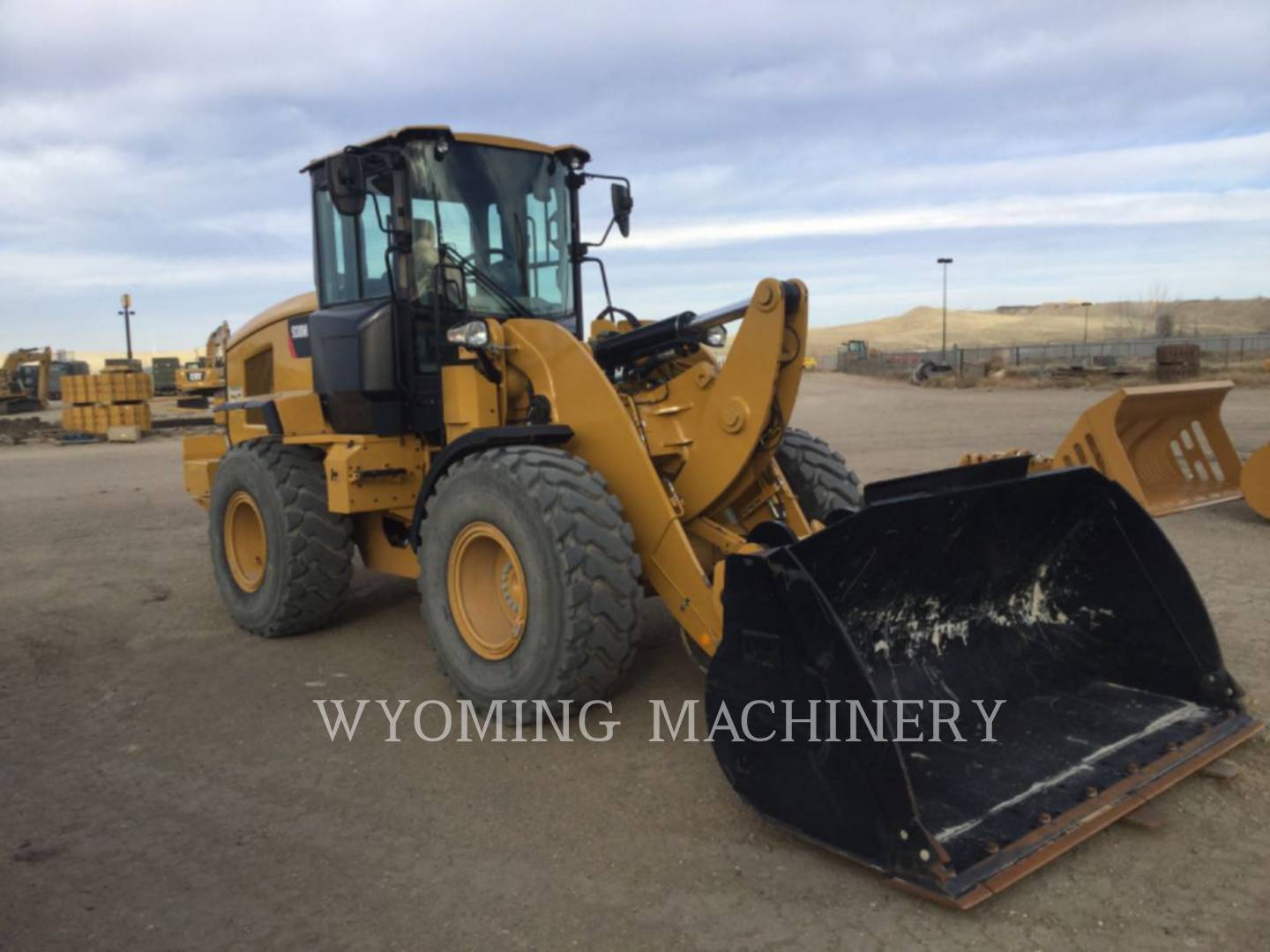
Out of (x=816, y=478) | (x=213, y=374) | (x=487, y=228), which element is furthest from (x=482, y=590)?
(x=213, y=374)

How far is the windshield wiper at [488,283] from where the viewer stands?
5.82 m

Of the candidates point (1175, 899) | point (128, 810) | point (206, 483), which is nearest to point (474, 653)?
point (128, 810)

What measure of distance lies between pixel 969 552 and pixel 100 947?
11.4 feet

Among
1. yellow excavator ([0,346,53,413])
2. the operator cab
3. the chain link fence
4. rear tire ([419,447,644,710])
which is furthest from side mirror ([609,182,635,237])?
yellow excavator ([0,346,53,413])

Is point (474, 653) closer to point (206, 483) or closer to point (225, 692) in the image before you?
point (225, 692)

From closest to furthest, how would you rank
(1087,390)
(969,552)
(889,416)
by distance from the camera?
(969,552)
(889,416)
(1087,390)

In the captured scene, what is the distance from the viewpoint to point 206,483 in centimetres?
796

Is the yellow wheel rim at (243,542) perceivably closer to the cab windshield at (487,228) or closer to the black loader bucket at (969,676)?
the cab windshield at (487,228)

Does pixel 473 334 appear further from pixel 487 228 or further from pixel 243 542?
pixel 243 542

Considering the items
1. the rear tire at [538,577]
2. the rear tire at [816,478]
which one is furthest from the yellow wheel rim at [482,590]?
the rear tire at [816,478]

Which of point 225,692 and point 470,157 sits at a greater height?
point 470,157

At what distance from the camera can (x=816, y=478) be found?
18.6 feet

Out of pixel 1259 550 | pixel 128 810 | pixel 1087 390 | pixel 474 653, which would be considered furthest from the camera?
pixel 1087 390

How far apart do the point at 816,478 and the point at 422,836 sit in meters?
2.86
